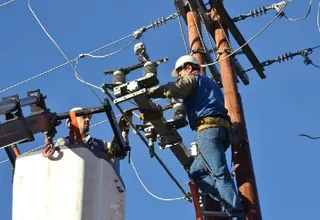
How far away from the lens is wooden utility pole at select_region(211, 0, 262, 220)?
5.79 meters

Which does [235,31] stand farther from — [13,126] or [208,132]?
[13,126]

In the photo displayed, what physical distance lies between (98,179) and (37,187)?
349mm

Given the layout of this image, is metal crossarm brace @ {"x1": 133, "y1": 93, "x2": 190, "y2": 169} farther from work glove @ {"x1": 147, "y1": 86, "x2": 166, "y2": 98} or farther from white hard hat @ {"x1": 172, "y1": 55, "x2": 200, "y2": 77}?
white hard hat @ {"x1": 172, "y1": 55, "x2": 200, "y2": 77}

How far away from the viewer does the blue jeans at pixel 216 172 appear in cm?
523

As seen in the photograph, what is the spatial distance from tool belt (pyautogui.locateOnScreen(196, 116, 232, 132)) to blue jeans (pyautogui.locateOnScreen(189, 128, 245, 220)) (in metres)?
0.03

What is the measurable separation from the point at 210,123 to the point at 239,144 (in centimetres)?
78

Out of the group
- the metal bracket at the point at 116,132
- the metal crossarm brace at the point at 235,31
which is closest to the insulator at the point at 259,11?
the metal crossarm brace at the point at 235,31

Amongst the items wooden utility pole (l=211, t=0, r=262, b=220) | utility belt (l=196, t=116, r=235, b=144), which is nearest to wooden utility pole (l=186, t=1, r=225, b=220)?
wooden utility pole (l=211, t=0, r=262, b=220)

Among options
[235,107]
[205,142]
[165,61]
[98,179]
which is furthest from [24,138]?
[235,107]

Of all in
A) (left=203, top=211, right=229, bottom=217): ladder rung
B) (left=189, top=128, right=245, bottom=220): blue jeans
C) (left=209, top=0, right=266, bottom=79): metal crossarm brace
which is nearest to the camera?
(left=189, top=128, right=245, bottom=220): blue jeans

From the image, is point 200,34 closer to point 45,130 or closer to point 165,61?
point 165,61

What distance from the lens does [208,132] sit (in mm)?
5480

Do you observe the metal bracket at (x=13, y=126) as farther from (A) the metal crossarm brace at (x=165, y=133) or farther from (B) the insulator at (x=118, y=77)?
(B) the insulator at (x=118, y=77)

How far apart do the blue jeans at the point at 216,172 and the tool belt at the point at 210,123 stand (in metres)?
0.03
